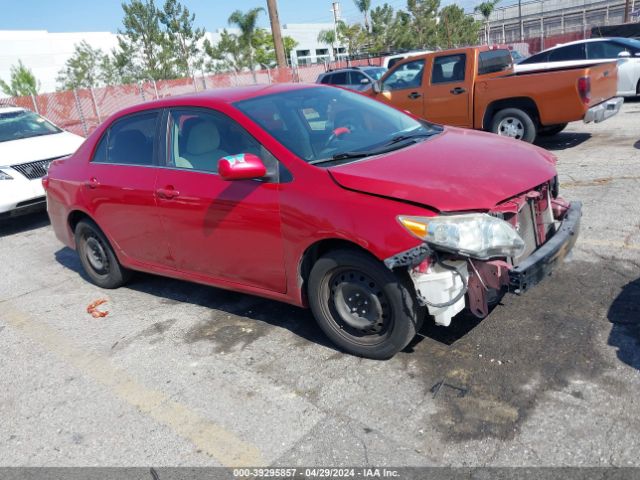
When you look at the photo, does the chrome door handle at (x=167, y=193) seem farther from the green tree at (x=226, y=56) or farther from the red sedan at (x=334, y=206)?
the green tree at (x=226, y=56)

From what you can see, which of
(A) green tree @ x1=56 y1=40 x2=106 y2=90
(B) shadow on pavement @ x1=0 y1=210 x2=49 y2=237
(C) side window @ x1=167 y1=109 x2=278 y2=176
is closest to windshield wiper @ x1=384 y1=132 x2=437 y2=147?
(C) side window @ x1=167 y1=109 x2=278 y2=176

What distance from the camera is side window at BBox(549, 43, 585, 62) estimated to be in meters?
14.1

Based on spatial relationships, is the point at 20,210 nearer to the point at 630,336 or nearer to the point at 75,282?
the point at 75,282

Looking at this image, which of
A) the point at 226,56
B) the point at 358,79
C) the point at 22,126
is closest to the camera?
the point at 22,126

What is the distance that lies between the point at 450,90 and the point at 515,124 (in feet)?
4.47

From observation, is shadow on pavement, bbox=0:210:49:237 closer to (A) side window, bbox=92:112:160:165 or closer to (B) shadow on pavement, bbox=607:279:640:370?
(A) side window, bbox=92:112:160:165

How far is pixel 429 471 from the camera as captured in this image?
106 inches

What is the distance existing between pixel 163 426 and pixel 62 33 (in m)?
63.0

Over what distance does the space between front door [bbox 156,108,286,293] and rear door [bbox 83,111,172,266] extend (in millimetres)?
183

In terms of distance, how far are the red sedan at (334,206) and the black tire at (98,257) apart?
30 cm

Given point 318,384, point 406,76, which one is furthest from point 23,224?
point 318,384

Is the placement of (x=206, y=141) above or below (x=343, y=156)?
above

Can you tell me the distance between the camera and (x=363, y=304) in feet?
11.8

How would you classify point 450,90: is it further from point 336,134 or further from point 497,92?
point 336,134
